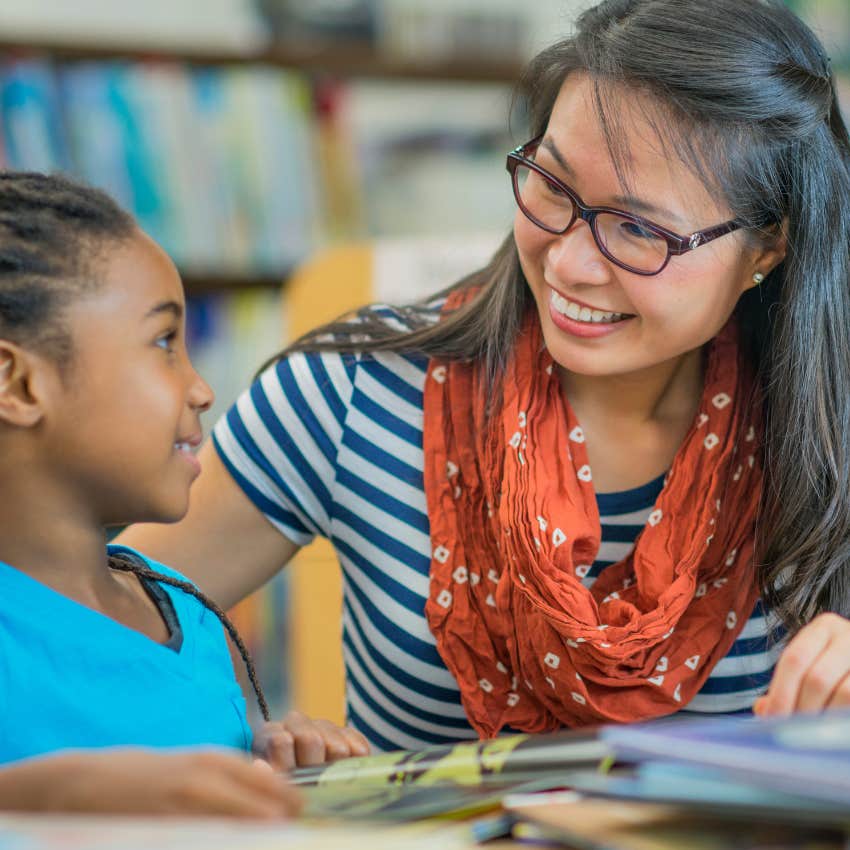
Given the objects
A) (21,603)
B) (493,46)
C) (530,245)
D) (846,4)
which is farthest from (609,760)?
(846,4)

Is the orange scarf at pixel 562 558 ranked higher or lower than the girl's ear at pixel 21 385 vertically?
lower

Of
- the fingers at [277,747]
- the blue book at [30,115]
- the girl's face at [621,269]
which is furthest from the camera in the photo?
the blue book at [30,115]

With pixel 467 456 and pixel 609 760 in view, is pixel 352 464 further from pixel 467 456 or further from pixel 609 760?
pixel 609 760

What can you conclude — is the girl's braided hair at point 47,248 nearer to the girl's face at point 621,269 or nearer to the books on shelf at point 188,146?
the girl's face at point 621,269

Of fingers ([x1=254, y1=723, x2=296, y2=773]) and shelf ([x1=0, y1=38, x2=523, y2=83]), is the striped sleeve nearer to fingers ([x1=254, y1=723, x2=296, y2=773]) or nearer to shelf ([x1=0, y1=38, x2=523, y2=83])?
fingers ([x1=254, y1=723, x2=296, y2=773])

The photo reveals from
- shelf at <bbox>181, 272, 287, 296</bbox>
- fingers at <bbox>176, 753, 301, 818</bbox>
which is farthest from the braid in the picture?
shelf at <bbox>181, 272, 287, 296</bbox>

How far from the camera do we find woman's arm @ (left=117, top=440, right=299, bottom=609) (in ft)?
3.98

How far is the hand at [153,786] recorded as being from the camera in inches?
21.3

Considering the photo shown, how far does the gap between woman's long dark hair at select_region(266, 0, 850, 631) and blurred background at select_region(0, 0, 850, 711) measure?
3.44ft

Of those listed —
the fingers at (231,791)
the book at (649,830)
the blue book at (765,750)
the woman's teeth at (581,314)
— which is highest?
the woman's teeth at (581,314)

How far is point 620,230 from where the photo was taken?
1086 mm

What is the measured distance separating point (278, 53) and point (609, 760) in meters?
2.02

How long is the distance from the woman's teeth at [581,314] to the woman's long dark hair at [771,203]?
5.1 inches

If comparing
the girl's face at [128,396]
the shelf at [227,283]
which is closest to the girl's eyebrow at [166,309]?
the girl's face at [128,396]
